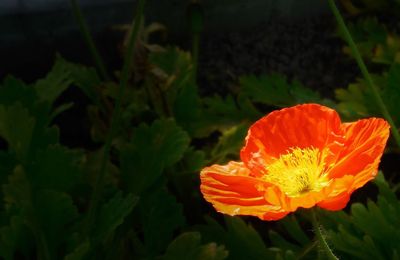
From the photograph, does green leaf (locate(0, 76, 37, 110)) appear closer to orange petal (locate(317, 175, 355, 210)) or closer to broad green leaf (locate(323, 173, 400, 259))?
broad green leaf (locate(323, 173, 400, 259))

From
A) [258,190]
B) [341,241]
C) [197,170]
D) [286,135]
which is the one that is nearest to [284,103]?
[197,170]

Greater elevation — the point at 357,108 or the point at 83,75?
the point at 83,75

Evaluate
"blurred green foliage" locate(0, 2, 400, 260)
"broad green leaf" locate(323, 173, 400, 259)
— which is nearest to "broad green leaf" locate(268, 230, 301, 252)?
"blurred green foliage" locate(0, 2, 400, 260)

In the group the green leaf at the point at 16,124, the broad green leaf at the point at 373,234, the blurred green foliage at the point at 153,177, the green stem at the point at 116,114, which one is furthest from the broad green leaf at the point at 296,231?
the green leaf at the point at 16,124

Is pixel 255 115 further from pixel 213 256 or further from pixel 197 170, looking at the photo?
pixel 213 256

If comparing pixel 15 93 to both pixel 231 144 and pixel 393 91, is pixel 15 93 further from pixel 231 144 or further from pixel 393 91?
pixel 393 91

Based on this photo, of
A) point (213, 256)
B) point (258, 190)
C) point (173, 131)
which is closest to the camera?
point (258, 190)

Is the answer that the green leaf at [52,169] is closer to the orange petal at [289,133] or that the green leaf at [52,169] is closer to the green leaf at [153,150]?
the green leaf at [153,150]
